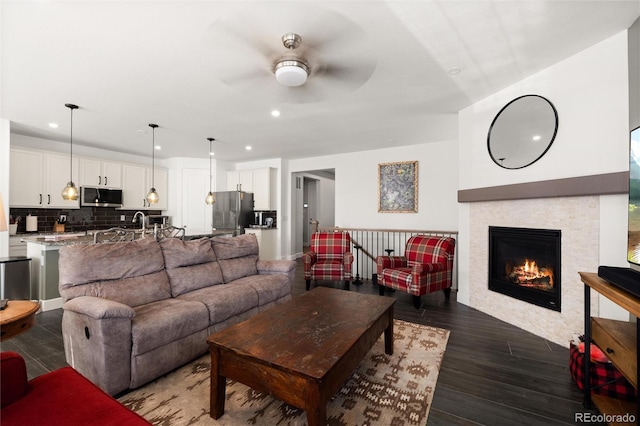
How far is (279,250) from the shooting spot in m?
7.03

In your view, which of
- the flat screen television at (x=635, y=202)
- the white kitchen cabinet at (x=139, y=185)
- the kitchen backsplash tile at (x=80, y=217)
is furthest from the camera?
the white kitchen cabinet at (x=139, y=185)

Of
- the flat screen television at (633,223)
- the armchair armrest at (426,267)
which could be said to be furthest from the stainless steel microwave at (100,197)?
the flat screen television at (633,223)

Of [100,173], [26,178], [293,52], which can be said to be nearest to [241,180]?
[100,173]

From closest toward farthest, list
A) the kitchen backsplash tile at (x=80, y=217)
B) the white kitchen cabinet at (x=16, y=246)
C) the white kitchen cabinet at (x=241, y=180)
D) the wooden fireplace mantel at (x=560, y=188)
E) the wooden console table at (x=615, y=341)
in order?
the wooden console table at (x=615, y=341) → the wooden fireplace mantel at (x=560, y=188) → the white kitchen cabinet at (x=16, y=246) → the kitchen backsplash tile at (x=80, y=217) → the white kitchen cabinet at (x=241, y=180)

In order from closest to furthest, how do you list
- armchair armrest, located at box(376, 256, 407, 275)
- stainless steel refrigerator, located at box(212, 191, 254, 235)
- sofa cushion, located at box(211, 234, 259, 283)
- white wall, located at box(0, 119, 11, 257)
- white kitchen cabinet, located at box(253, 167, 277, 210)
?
sofa cushion, located at box(211, 234, 259, 283), white wall, located at box(0, 119, 11, 257), armchair armrest, located at box(376, 256, 407, 275), stainless steel refrigerator, located at box(212, 191, 254, 235), white kitchen cabinet, located at box(253, 167, 277, 210)

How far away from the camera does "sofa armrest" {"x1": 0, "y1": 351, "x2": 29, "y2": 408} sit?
1.10 m

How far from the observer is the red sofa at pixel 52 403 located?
1.03 m

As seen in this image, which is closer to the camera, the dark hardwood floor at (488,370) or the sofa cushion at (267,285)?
the dark hardwood floor at (488,370)

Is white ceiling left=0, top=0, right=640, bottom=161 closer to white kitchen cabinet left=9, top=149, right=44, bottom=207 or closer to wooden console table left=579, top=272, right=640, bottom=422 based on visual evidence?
white kitchen cabinet left=9, top=149, right=44, bottom=207

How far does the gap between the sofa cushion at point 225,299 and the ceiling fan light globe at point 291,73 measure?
205 cm

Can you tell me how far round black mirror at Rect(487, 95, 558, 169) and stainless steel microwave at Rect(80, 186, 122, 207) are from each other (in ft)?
23.0

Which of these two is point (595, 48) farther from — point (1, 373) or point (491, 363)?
point (1, 373)

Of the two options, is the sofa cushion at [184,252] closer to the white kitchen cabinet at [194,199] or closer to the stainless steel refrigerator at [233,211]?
the stainless steel refrigerator at [233,211]

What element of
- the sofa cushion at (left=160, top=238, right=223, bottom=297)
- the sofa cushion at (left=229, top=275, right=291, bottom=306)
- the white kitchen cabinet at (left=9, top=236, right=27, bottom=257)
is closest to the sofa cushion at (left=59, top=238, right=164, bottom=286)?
the sofa cushion at (left=160, top=238, right=223, bottom=297)
